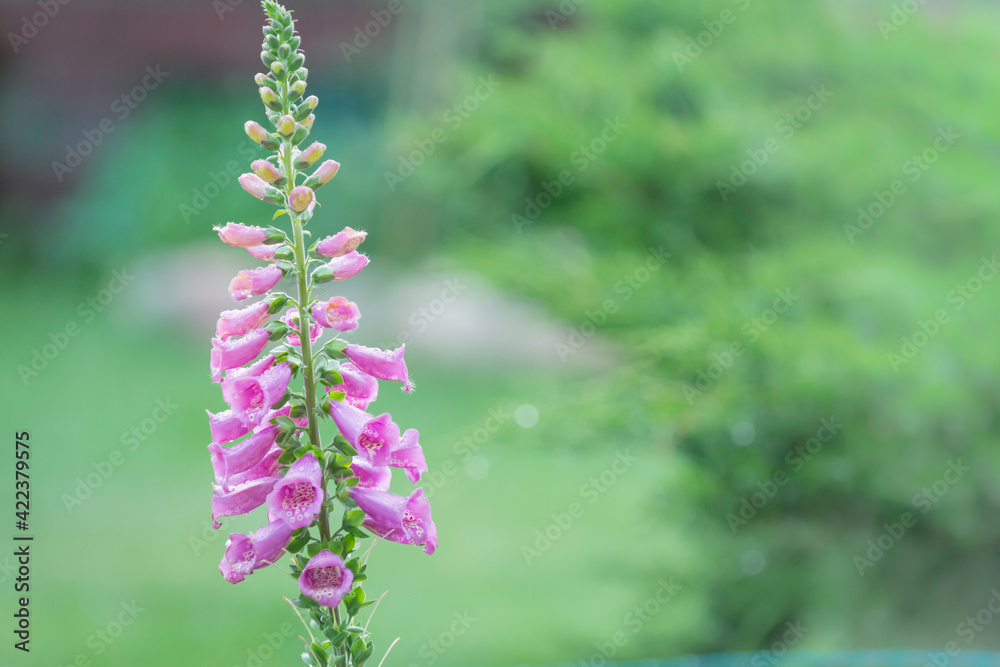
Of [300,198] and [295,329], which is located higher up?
[300,198]

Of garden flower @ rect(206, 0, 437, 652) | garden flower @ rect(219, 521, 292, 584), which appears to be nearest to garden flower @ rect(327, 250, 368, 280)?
garden flower @ rect(206, 0, 437, 652)

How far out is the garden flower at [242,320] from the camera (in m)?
0.80

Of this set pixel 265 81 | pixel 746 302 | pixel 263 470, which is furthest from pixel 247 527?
pixel 265 81

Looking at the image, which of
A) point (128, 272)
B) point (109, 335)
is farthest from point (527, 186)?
point (128, 272)

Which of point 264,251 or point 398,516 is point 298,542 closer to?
point 398,516

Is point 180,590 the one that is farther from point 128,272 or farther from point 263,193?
point 128,272

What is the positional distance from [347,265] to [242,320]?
0.10 m

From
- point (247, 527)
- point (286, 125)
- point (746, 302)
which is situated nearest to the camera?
point (286, 125)

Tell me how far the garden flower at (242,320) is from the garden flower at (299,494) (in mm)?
121

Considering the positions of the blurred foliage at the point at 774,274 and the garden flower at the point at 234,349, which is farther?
the blurred foliage at the point at 774,274

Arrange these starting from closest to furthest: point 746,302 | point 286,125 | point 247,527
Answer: point 286,125 → point 746,302 → point 247,527

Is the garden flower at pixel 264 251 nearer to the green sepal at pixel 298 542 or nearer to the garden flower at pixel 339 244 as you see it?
the garden flower at pixel 339 244

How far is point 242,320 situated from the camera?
31.8 inches

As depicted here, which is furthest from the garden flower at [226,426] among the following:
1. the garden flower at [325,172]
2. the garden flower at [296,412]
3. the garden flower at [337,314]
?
the garden flower at [325,172]
